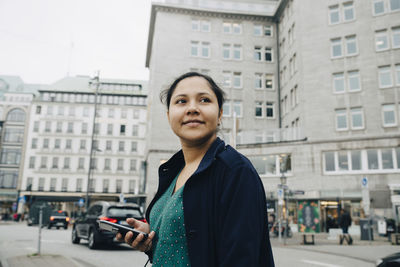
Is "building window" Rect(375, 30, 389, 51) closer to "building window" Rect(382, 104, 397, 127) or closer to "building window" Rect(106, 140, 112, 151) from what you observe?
"building window" Rect(382, 104, 397, 127)

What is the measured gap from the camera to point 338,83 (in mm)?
30047

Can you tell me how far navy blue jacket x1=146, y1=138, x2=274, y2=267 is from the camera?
138cm

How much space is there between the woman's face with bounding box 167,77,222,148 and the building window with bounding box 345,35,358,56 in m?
31.4

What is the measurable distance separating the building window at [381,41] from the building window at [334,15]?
3700 mm

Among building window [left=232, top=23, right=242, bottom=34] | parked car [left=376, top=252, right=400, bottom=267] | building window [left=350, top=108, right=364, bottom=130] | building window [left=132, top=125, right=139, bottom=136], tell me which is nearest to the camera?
parked car [left=376, top=252, right=400, bottom=267]

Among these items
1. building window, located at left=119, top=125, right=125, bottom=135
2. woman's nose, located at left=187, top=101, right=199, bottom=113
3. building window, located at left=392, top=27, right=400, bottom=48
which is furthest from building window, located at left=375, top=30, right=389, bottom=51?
building window, located at left=119, top=125, right=125, bottom=135

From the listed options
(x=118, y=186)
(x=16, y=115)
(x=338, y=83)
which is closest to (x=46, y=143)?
(x=16, y=115)

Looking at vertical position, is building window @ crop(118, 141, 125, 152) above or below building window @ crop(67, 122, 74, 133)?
below

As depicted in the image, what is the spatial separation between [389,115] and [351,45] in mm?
6890

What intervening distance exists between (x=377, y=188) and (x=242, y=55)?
2122 cm

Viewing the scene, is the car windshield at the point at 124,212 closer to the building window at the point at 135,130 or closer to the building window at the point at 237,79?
the building window at the point at 237,79

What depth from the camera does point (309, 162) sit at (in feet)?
94.9

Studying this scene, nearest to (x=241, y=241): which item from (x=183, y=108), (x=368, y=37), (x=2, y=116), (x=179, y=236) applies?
(x=179, y=236)

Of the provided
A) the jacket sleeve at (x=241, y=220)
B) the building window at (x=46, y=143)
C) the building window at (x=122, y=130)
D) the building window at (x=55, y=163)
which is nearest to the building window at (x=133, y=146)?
the building window at (x=122, y=130)
